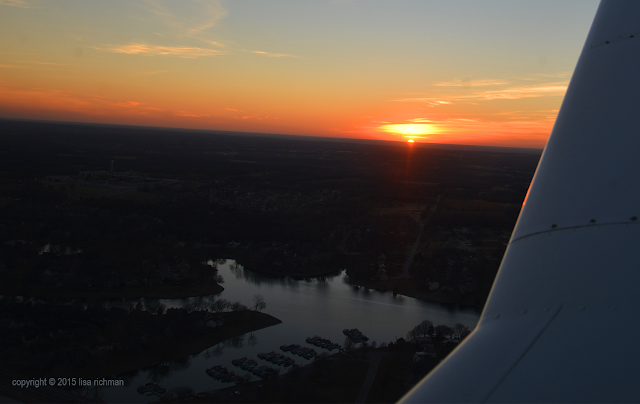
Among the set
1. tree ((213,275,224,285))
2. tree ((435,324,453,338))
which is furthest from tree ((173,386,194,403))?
tree ((213,275,224,285))

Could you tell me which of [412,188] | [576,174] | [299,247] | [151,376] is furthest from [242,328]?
[412,188]

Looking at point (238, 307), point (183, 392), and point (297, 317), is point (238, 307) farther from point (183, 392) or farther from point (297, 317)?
point (183, 392)

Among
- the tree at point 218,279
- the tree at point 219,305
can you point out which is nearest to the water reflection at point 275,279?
the tree at point 218,279

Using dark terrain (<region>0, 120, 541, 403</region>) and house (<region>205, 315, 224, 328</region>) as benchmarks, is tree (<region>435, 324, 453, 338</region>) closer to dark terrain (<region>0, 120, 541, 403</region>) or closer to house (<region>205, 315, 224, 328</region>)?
dark terrain (<region>0, 120, 541, 403</region>)

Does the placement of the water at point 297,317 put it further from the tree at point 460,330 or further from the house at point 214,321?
the house at point 214,321

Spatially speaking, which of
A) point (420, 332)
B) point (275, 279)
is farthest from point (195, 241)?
point (420, 332)

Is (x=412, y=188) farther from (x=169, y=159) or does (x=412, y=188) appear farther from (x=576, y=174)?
(x=576, y=174)
